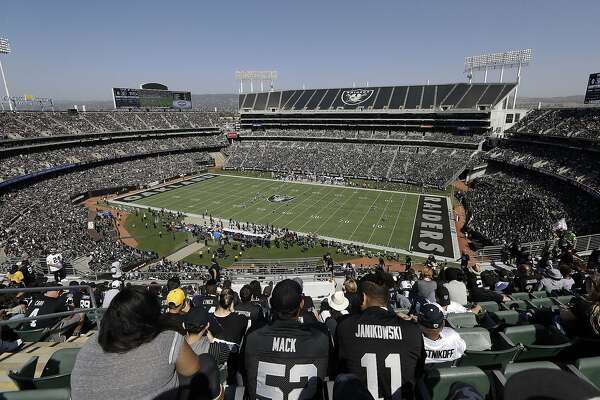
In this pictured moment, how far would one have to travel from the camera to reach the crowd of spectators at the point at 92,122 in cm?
5034

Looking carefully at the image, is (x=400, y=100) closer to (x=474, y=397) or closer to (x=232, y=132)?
(x=232, y=132)

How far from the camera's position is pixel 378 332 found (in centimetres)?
305

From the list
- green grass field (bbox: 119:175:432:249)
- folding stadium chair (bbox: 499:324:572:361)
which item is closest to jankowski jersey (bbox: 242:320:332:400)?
folding stadium chair (bbox: 499:324:572:361)

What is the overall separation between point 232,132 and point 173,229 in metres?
51.6

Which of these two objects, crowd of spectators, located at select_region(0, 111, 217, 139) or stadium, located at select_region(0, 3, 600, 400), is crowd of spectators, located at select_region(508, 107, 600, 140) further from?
crowd of spectators, located at select_region(0, 111, 217, 139)

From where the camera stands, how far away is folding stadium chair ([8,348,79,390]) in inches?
145

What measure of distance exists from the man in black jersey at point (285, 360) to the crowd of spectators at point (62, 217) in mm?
22789


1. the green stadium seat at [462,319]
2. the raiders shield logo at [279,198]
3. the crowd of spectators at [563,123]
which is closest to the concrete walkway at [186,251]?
the raiders shield logo at [279,198]

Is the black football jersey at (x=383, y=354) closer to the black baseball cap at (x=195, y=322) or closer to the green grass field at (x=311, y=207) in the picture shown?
the black baseball cap at (x=195, y=322)

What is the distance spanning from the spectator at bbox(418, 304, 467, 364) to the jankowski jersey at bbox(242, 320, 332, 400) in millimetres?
1639

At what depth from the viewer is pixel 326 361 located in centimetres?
286

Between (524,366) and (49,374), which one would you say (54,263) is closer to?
(49,374)

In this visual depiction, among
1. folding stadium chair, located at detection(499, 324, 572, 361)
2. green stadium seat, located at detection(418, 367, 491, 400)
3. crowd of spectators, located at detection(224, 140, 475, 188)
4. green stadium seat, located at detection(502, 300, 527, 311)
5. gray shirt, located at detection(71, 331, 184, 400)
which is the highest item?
gray shirt, located at detection(71, 331, 184, 400)

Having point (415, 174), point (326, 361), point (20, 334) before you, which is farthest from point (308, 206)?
point (326, 361)
